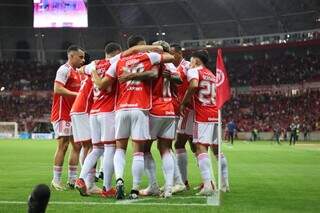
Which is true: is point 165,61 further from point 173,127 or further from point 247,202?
point 247,202

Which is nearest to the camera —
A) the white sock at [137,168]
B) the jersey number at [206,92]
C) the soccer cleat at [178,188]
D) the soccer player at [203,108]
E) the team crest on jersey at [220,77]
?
the white sock at [137,168]

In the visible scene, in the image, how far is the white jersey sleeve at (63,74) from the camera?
11.0 m

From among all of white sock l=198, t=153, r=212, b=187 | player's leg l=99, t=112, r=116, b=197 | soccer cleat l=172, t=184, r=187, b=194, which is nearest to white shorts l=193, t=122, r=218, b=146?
white sock l=198, t=153, r=212, b=187

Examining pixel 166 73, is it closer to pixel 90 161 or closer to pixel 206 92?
pixel 206 92

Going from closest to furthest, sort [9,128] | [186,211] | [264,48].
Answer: [186,211]
[9,128]
[264,48]

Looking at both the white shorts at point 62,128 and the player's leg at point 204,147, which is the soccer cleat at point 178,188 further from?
the white shorts at point 62,128

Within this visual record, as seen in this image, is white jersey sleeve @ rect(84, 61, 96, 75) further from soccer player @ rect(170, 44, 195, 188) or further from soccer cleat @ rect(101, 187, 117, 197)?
soccer cleat @ rect(101, 187, 117, 197)

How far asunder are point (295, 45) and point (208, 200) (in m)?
54.4

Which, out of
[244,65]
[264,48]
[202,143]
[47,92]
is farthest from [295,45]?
[202,143]

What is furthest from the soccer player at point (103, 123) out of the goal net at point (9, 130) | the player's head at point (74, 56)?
the goal net at point (9, 130)

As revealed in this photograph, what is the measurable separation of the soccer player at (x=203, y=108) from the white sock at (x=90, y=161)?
1720 mm

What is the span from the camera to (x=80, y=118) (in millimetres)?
10250

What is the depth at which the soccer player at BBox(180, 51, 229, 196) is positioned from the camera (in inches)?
393

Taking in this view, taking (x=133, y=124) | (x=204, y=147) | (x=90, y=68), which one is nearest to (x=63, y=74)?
(x=90, y=68)
